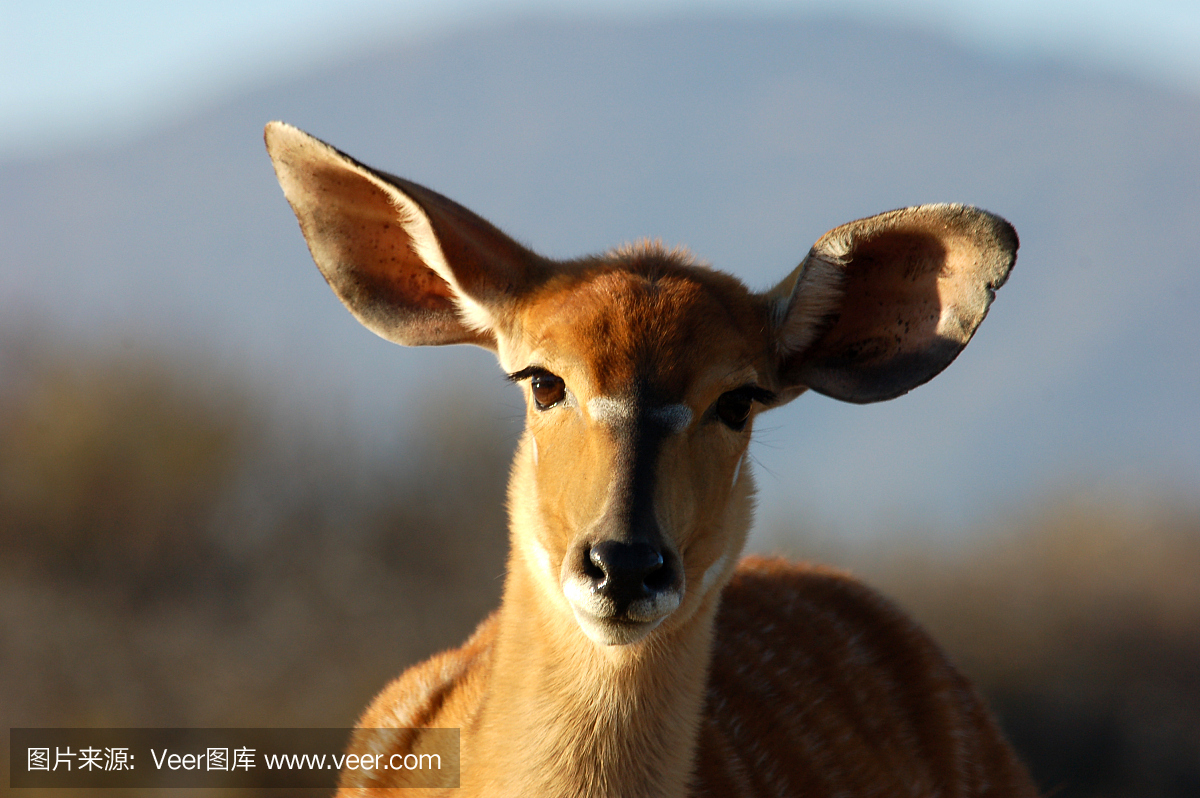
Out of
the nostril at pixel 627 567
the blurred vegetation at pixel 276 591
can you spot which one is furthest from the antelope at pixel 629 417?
the blurred vegetation at pixel 276 591

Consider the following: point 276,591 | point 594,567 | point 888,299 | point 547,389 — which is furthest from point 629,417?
point 276,591

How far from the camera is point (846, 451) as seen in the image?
37.5 m

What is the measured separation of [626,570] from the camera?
318cm

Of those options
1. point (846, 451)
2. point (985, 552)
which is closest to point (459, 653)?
point (985, 552)

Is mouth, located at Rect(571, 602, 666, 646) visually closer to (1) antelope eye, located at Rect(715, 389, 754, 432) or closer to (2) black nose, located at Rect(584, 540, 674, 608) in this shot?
(2) black nose, located at Rect(584, 540, 674, 608)

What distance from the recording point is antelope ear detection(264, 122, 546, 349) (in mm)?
3863

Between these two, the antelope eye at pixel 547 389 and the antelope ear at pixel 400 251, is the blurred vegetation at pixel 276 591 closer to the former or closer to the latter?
the antelope ear at pixel 400 251

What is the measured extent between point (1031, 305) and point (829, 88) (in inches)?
1470

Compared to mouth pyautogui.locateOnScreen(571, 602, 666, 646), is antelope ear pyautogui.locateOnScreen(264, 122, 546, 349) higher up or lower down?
higher up

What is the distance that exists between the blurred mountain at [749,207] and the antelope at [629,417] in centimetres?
47

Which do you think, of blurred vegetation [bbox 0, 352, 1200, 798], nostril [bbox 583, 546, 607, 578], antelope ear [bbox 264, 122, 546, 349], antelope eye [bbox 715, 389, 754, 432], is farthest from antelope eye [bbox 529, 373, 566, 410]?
blurred vegetation [bbox 0, 352, 1200, 798]

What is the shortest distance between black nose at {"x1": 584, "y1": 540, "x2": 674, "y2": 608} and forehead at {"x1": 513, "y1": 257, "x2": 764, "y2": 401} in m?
0.56

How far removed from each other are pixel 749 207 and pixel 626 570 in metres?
56.6

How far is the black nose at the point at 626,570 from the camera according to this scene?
3.19 meters
